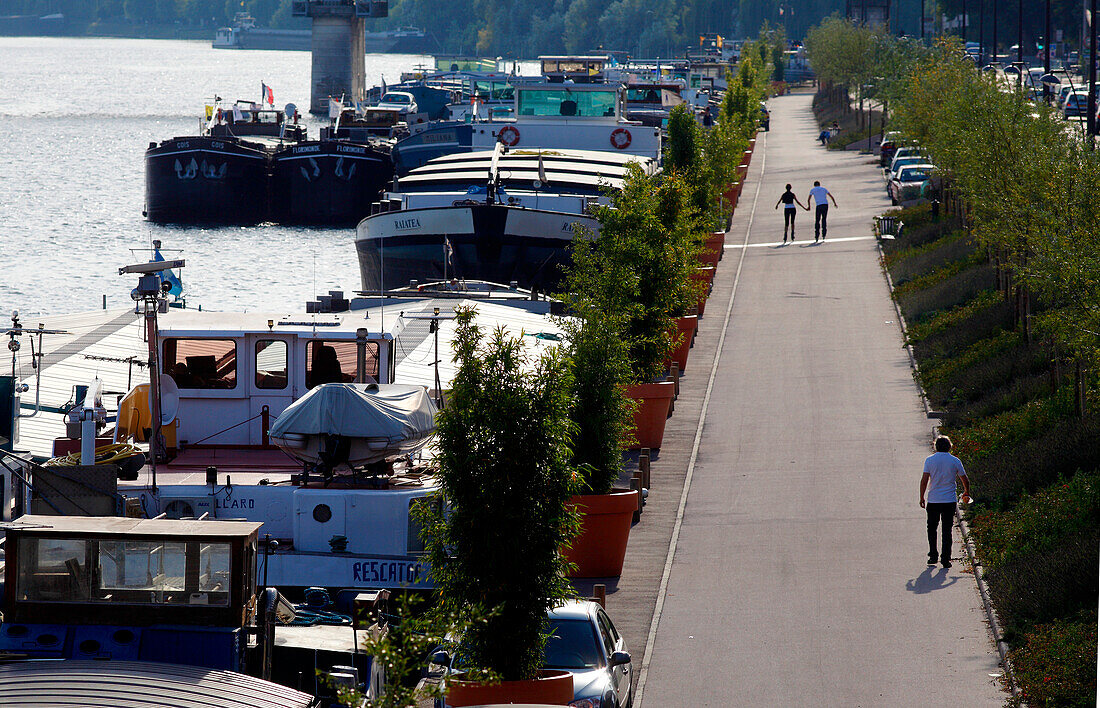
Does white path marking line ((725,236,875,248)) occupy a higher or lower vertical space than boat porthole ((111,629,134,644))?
higher

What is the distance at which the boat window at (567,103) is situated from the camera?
57562mm

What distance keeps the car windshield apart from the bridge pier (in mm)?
131409

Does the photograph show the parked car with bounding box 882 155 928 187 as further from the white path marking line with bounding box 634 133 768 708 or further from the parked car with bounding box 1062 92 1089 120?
the white path marking line with bounding box 634 133 768 708

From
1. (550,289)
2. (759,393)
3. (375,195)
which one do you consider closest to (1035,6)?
(375,195)

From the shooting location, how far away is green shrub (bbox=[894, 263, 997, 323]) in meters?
31.4

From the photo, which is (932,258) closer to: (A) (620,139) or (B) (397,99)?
(A) (620,139)

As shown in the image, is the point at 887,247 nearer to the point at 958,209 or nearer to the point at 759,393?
the point at 958,209

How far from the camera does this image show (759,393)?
25703 mm

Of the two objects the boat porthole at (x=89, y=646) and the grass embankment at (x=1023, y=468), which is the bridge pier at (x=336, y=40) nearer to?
the grass embankment at (x=1023, y=468)

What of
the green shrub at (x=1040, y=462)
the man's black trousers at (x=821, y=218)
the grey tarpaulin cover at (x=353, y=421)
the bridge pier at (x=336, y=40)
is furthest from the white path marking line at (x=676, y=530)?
the bridge pier at (x=336, y=40)

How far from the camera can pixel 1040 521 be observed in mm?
16141

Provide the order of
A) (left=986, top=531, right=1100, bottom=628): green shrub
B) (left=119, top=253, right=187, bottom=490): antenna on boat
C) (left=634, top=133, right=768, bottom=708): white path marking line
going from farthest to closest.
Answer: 1. (left=119, top=253, right=187, bottom=490): antenna on boat
2. (left=986, top=531, right=1100, bottom=628): green shrub
3. (left=634, top=133, right=768, bottom=708): white path marking line

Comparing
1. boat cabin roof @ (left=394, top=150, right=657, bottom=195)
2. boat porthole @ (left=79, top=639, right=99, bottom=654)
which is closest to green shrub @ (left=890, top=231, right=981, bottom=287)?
→ boat cabin roof @ (left=394, top=150, right=657, bottom=195)

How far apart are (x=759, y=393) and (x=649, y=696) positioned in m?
13.5
